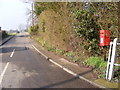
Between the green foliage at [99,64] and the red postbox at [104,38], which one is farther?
the red postbox at [104,38]

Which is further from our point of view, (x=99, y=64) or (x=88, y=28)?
(x=88, y=28)

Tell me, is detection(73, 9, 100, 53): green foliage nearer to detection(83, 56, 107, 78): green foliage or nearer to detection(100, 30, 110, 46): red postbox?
detection(83, 56, 107, 78): green foliage

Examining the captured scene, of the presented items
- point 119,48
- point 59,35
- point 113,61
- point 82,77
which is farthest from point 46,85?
point 59,35

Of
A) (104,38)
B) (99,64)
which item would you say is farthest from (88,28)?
(99,64)

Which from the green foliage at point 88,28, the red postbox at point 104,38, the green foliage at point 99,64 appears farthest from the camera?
the green foliage at point 88,28

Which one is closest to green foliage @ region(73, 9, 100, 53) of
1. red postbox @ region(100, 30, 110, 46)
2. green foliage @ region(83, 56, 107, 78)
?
green foliage @ region(83, 56, 107, 78)

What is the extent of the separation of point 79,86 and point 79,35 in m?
3.78

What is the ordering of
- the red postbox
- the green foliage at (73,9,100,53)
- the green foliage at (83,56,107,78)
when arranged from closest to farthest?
the green foliage at (83,56,107,78), the red postbox, the green foliage at (73,9,100,53)

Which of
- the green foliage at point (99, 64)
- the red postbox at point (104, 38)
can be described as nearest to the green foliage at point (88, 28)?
the green foliage at point (99, 64)

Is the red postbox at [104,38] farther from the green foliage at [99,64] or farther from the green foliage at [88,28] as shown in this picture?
the green foliage at [88,28]

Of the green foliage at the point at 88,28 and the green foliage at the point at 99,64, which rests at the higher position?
the green foliage at the point at 88,28

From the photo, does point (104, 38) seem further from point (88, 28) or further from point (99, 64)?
point (88, 28)

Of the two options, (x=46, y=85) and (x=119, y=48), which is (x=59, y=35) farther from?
(x=46, y=85)

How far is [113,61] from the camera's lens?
492 cm
